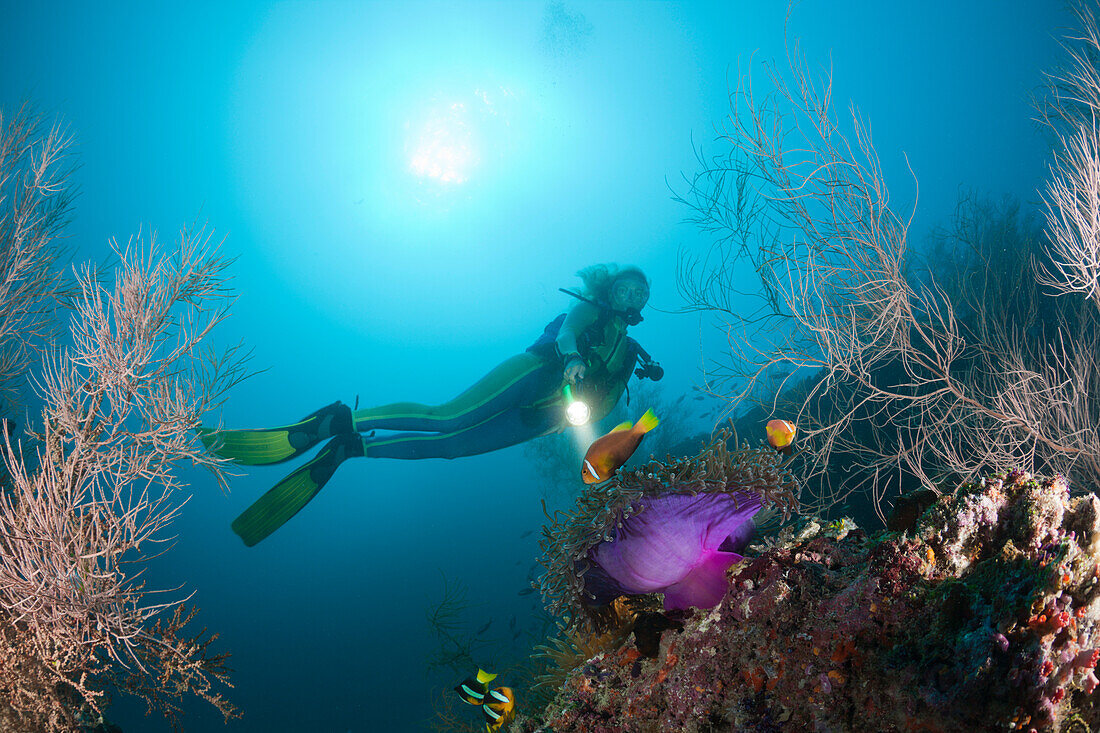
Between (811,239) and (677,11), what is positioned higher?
(677,11)

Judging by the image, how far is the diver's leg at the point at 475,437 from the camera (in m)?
6.93

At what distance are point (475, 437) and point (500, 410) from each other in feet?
2.10

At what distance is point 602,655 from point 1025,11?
53.0m

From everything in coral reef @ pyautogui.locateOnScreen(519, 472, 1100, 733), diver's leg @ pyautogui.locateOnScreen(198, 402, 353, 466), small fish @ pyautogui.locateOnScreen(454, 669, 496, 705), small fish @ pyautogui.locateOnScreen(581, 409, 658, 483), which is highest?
diver's leg @ pyautogui.locateOnScreen(198, 402, 353, 466)

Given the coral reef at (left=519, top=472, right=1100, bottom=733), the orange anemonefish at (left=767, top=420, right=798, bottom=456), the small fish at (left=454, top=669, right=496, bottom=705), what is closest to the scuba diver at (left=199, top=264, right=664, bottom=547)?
the orange anemonefish at (left=767, top=420, right=798, bottom=456)

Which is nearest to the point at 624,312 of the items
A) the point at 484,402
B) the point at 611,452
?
the point at 484,402

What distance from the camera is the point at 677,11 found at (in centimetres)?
3253

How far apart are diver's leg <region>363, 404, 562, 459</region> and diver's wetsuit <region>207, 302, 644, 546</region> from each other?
2 cm

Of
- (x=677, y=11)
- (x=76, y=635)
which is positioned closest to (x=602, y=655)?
(x=76, y=635)

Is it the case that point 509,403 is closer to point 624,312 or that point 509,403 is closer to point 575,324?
point 575,324

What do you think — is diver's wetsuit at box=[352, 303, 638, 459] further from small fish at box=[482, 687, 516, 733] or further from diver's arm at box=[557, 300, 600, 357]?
small fish at box=[482, 687, 516, 733]

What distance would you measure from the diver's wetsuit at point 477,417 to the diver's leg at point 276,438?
14 mm

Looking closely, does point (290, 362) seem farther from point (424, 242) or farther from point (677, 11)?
point (677, 11)

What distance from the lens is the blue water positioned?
2623 cm
